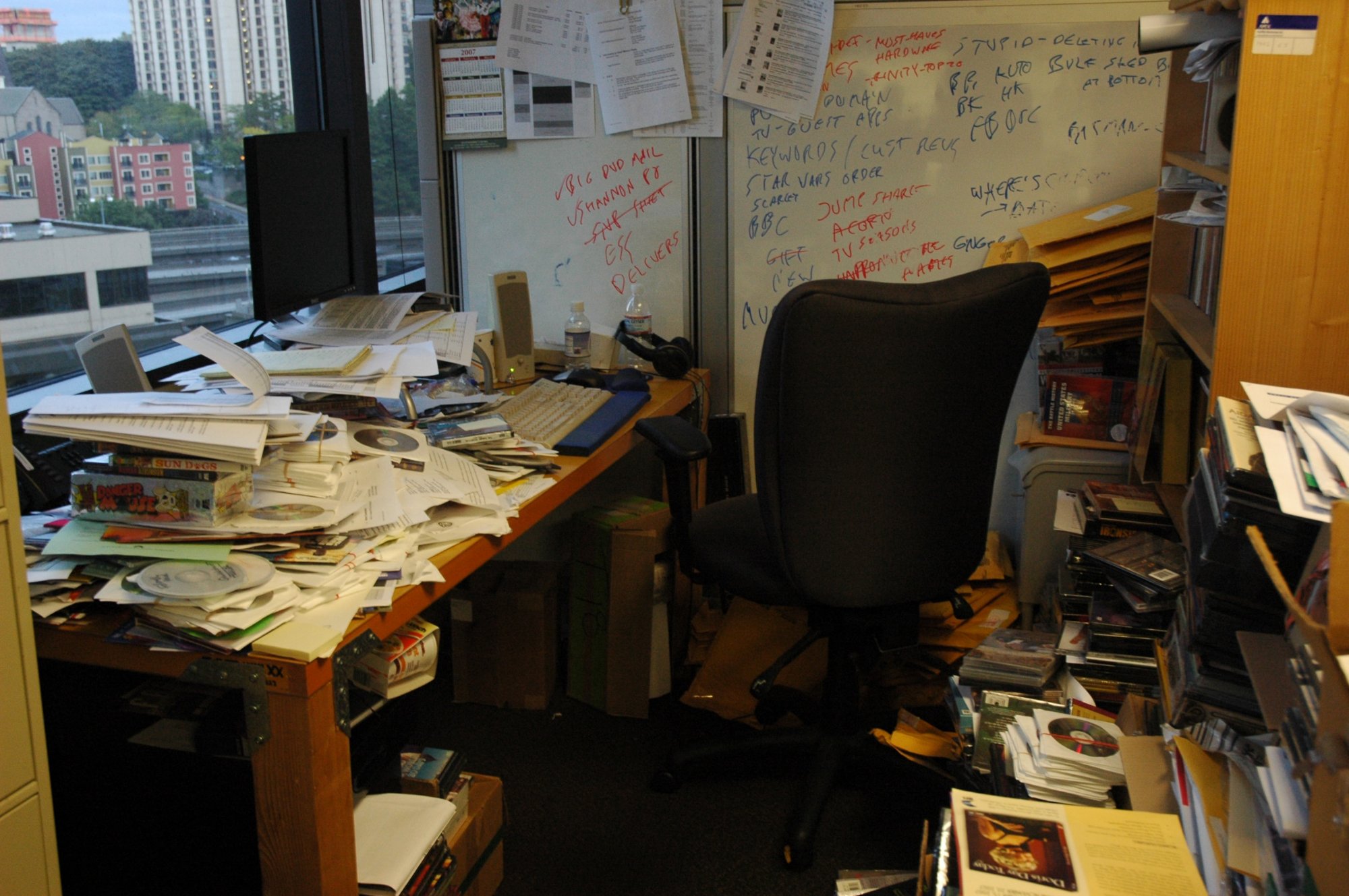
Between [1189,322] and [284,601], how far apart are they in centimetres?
162

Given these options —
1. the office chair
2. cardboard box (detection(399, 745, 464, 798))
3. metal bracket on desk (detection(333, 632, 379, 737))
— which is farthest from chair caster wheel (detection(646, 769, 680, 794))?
metal bracket on desk (detection(333, 632, 379, 737))

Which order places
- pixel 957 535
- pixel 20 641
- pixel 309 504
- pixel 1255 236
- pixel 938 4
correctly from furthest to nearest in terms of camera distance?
1. pixel 938 4
2. pixel 957 535
3. pixel 1255 236
4. pixel 309 504
5. pixel 20 641

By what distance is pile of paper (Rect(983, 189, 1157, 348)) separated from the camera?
2404mm

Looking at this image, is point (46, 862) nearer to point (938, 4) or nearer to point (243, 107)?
point (243, 107)

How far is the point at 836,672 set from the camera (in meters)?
2.20

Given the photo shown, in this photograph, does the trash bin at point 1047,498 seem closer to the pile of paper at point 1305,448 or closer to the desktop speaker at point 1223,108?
the desktop speaker at point 1223,108

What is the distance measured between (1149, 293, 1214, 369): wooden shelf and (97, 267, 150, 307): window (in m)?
2.03

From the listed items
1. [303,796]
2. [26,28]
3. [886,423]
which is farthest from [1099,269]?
[26,28]

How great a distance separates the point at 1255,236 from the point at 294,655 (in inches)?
55.7

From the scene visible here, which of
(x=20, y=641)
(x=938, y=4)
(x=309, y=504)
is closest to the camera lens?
(x=20, y=641)

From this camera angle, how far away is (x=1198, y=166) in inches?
76.3

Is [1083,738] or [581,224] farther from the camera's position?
[581,224]

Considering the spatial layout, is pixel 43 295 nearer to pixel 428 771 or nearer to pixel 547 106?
pixel 428 771

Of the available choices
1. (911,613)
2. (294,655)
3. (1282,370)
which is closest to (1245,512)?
(1282,370)
